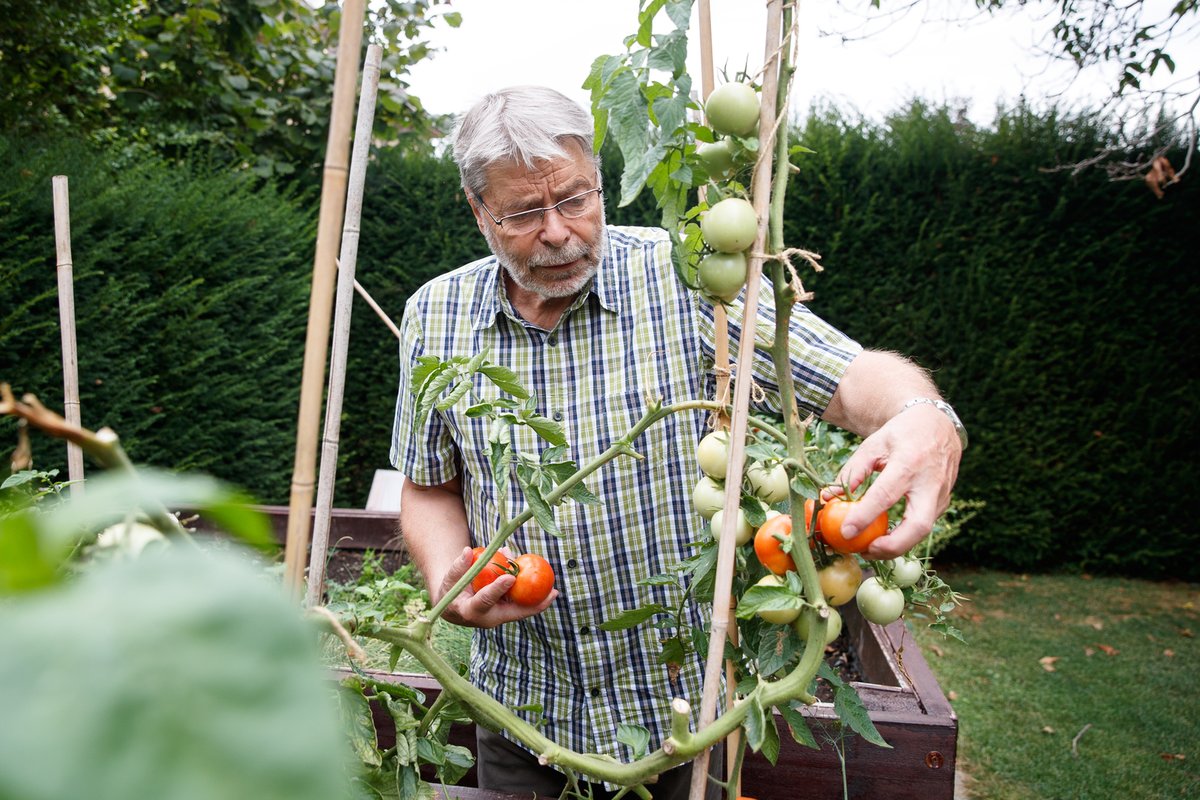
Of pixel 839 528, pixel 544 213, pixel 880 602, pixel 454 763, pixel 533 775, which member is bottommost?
pixel 533 775

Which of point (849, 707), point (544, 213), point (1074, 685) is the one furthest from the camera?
point (1074, 685)

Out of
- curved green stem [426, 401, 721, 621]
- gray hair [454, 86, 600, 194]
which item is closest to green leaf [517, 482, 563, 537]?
curved green stem [426, 401, 721, 621]

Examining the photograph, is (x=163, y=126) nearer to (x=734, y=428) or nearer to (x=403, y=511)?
(x=403, y=511)

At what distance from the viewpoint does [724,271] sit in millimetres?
844

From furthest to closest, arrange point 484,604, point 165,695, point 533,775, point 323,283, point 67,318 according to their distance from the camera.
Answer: point 533,775, point 67,318, point 484,604, point 323,283, point 165,695

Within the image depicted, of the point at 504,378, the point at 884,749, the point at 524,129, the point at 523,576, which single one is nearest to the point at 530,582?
the point at 523,576

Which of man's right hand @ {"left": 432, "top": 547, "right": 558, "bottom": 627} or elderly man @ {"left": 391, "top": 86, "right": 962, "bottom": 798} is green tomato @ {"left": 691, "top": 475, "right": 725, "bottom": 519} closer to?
man's right hand @ {"left": 432, "top": 547, "right": 558, "bottom": 627}

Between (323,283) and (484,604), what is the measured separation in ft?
2.39

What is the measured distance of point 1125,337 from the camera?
5.26m

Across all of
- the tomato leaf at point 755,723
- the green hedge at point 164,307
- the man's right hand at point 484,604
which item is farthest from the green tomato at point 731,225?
the green hedge at point 164,307

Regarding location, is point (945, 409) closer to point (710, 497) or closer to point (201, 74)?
point (710, 497)

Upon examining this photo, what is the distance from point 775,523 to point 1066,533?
5.50 meters

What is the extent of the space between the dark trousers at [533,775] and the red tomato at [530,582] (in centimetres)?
55

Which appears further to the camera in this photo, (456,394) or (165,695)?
(456,394)
